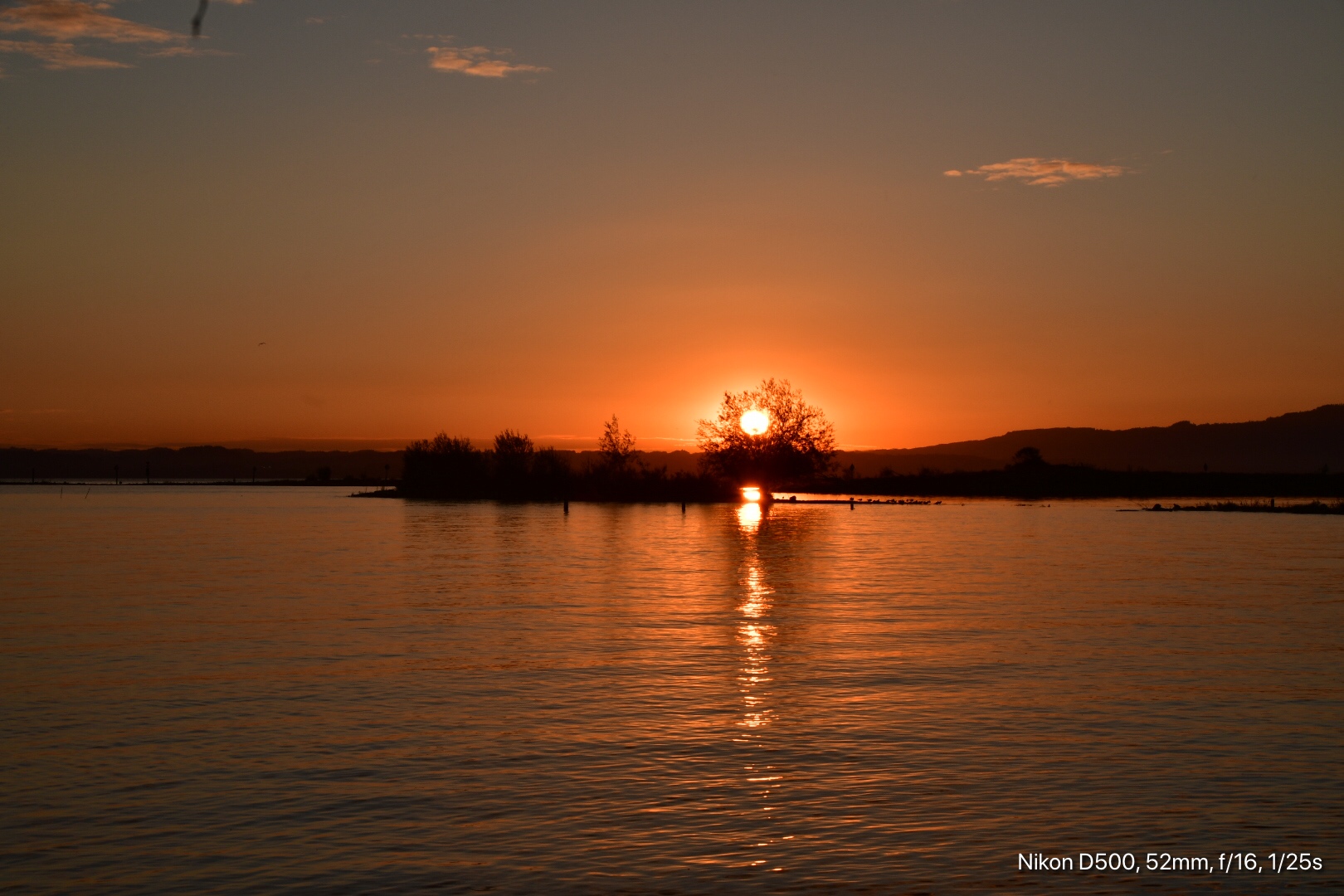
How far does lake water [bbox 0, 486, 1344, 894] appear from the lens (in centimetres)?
1177

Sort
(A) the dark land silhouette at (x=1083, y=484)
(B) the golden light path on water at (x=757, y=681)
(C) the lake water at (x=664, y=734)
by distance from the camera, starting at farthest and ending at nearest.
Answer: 1. (A) the dark land silhouette at (x=1083, y=484)
2. (B) the golden light path on water at (x=757, y=681)
3. (C) the lake water at (x=664, y=734)

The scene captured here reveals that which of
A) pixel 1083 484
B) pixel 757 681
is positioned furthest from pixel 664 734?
pixel 1083 484

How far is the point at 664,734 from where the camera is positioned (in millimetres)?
17281

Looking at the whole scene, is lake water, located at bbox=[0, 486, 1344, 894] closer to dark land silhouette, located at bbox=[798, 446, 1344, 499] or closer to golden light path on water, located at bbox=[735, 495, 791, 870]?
golden light path on water, located at bbox=[735, 495, 791, 870]

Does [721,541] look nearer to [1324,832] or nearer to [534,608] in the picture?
[534,608]

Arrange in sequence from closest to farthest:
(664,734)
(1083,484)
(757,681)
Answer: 1. (664,734)
2. (757,681)
3. (1083,484)

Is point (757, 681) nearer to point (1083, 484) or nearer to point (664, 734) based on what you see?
point (664, 734)

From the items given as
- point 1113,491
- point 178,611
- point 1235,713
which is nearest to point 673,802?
point 1235,713

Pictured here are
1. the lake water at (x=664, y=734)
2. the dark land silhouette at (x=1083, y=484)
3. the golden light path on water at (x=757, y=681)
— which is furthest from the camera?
the dark land silhouette at (x=1083, y=484)

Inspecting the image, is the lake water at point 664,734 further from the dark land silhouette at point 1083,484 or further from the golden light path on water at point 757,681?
the dark land silhouette at point 1083,484

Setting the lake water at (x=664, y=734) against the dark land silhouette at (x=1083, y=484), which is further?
the dark land silhouette at (x=1083, y=484)

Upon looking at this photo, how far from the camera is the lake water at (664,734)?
1177 cm

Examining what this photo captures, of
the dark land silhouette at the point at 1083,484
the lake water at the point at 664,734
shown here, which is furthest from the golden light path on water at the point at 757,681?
the dark land silhouette at the point at 1083,484

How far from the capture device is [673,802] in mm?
13695
